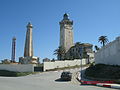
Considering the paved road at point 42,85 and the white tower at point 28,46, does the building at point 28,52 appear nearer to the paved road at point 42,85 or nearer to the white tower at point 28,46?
the white tower at point 28,46

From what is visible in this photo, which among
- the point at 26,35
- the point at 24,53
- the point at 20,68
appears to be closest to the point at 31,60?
the point at 24,53

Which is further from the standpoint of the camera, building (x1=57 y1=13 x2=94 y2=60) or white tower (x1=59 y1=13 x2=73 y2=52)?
white tower (x1=59 y1=13 x2=73 y2=52)

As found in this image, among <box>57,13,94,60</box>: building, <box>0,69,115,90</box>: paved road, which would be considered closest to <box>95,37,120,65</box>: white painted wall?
<box>0,69,115,90</box>: paved road

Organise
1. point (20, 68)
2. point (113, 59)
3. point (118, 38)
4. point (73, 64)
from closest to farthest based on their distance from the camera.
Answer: point (118, 38) < point (113, 59) < point (20, 68) < point (73, 64)

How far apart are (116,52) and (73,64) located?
4273cm

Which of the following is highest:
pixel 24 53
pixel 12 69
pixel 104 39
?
pixel 104 39

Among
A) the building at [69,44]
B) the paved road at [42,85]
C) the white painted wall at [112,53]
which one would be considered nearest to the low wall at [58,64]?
the white painted wall at [112,53]

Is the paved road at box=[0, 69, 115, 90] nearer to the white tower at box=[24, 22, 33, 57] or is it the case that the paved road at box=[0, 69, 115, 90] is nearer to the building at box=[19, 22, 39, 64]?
the building at box=[19, 22, 39, 64]

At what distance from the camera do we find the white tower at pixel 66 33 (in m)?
118

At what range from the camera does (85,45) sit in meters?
119

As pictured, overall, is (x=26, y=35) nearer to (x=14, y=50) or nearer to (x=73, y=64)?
(x=14, y=50)

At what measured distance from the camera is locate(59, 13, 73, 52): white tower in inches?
4645

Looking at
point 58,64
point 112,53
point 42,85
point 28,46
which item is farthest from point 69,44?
point 42,85

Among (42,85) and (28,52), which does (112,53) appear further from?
(28,52)
